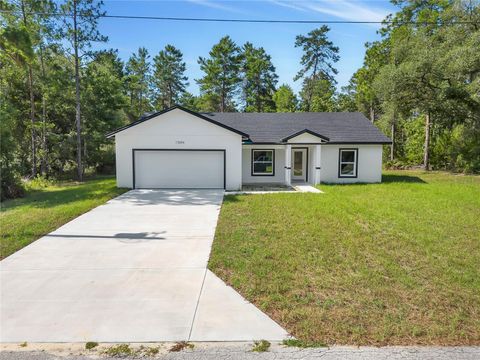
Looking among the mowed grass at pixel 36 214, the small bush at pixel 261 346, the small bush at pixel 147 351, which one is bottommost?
the small bush at pixel 147 351

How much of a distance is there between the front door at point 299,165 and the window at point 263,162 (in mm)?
1302

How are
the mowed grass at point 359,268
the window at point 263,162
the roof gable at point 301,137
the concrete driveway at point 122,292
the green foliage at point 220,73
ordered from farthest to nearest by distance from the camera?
the green foliage at point 220,73, the window at point 263,162, the roof gable at point 301,137, the mowed grass at point 359,268, the concrete driveway at point 122,292

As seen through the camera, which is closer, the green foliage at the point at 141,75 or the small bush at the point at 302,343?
the small bush at the point at 302,343

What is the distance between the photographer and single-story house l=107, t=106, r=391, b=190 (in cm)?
1555

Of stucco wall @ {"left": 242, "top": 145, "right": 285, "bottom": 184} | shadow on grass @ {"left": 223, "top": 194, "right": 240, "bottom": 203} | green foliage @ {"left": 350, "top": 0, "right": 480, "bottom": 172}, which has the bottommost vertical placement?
shadow on grass @ {"left": 223, "top": 194, "right": 240, "bottom": 203}

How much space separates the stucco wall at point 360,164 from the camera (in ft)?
57.2

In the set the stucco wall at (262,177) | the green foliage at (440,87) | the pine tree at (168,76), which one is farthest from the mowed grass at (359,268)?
the pine tree at (168,76)

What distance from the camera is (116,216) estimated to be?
9.98 meters

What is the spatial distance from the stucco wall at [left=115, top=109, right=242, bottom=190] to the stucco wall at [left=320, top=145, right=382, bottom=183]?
487 cm

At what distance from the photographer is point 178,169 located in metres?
15.8

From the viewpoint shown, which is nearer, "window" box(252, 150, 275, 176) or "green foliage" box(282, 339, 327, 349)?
"green foliage" box(282, 339, 327, 349)

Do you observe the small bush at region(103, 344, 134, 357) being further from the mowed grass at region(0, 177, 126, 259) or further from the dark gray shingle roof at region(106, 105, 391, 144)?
the dark gray shingle roof at region(106, 105, 391, 144)

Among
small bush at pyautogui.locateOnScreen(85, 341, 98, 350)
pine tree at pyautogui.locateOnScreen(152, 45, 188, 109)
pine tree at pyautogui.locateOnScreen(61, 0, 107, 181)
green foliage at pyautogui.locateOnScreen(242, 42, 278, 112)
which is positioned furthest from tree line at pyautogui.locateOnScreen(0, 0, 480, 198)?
pine tree at pyautogui.locateOnScreen(152, 45, 188, 109)

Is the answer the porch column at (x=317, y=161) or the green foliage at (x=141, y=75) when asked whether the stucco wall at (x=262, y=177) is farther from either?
the green foliage at (x=141, y=75)
